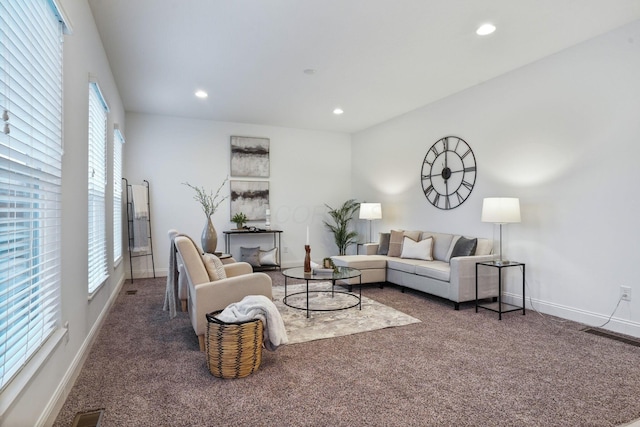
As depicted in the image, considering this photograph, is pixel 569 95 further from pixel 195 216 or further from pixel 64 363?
pixel 195 216

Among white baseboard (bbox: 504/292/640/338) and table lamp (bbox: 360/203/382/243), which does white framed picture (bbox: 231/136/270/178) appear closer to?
table lamp (bbox: 360/203/382/243)

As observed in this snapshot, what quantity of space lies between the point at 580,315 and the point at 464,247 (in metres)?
1.32

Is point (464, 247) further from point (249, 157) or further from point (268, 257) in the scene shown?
point (249, 157)

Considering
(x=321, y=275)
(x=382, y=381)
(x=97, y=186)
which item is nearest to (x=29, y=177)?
(x=97, y=186)

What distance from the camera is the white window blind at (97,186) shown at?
3.12 metres

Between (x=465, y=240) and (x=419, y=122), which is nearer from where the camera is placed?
A: (x=465, y=240)

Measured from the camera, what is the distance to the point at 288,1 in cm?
286

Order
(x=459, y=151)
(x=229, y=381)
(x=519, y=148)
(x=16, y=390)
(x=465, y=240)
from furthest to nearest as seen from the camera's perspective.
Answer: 1. (x=459, y=151)
2. (x=465, y=240)
3. (x=519, y=148)
4. (x=229, y=381)
5. (x=16, y=390)

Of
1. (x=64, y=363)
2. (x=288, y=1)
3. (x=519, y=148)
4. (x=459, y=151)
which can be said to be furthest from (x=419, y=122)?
(x=64, y=363)

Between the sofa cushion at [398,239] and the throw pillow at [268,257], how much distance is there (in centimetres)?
210

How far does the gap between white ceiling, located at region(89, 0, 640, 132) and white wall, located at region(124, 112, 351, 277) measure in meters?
1.03

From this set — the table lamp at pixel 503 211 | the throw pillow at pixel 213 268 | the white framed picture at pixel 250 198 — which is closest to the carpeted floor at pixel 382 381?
the throw pillow at pixel 213 268

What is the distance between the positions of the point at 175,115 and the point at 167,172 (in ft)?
3.15

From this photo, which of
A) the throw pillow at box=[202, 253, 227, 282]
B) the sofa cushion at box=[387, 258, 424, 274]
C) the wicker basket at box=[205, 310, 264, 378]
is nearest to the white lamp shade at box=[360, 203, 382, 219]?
the sofa cushion at box=[387, 258, 424, 274]
